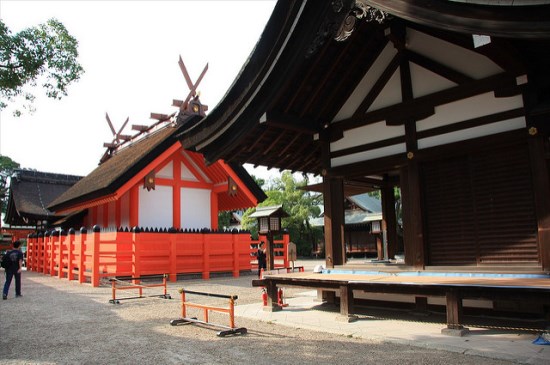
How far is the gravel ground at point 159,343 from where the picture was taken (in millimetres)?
4738

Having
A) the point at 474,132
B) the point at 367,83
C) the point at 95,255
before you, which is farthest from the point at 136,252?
the point at 474,132

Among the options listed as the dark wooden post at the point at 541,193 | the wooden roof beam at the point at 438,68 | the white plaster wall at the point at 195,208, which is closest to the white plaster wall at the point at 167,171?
the white plaster wall at the point at 195,208

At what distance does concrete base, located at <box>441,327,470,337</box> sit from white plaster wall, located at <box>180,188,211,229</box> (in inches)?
520

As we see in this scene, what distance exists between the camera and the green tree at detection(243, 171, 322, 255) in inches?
1325

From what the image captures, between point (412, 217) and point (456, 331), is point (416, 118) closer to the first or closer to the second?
point (412, 217)

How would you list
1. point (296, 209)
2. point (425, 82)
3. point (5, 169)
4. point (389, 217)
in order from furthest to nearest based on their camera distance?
point (5, 169), point (296, 209), point (389, 217), point (425, 82)

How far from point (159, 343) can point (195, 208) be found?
488 inches

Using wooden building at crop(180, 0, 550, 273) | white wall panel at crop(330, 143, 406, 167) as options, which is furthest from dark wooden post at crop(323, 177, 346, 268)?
white wall panel at crop(330, 143, 406, 167)

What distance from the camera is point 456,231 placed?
6547 mm

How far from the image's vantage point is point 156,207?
55.1ft

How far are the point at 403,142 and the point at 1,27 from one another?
7857 millimetres

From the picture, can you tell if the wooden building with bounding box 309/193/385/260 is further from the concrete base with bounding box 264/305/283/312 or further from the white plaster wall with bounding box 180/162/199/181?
the concrete base with bounding box 264/305/283/312

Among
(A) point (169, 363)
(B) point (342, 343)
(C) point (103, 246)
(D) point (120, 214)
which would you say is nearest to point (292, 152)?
(B) point (342, 343)

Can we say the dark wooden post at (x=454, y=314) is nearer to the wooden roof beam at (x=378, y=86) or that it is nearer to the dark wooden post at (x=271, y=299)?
the dark wooden post at (x=271, y=299)
